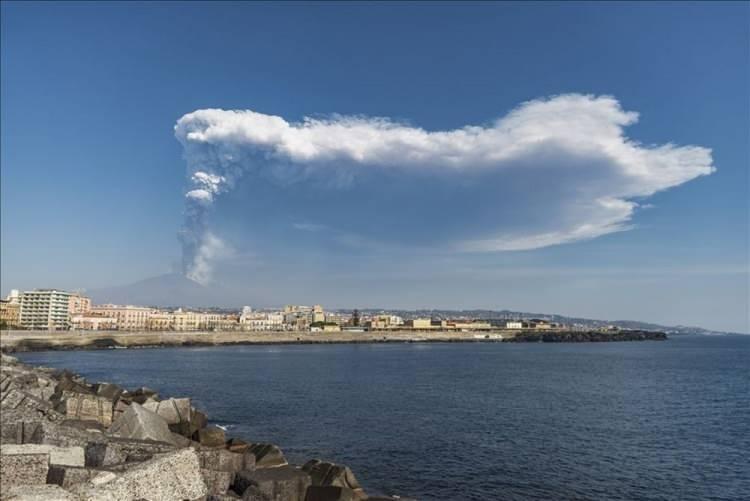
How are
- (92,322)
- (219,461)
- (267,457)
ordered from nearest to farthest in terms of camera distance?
(219,461) → (267,457) → (92,322)

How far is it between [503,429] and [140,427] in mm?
18348

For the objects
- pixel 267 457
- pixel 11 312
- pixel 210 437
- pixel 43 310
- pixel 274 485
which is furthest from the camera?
pixel 43 310

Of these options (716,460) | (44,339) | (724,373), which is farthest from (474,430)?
(44,339)

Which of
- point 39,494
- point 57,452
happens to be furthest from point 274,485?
point 39,494

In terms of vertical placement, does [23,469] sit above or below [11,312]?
below

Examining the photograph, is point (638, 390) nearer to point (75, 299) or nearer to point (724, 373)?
point (724, 373)

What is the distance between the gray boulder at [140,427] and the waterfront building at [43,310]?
16589cm

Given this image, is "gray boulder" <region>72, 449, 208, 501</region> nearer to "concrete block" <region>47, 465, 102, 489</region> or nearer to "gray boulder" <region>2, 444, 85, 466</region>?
"concrete block" <region>47, 465, 102, 489</region>

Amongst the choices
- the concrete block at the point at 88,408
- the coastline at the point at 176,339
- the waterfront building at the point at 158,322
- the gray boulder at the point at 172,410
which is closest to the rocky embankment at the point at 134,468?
the concrete block at the point at 88,408

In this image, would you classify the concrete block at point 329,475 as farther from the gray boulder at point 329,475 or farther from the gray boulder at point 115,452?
the gray boulder at point 115,452

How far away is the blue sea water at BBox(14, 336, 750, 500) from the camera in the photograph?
19625 millimetres

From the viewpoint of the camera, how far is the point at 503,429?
2884 cm

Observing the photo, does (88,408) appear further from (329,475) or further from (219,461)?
(329,475)

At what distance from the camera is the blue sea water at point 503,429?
1962cm
